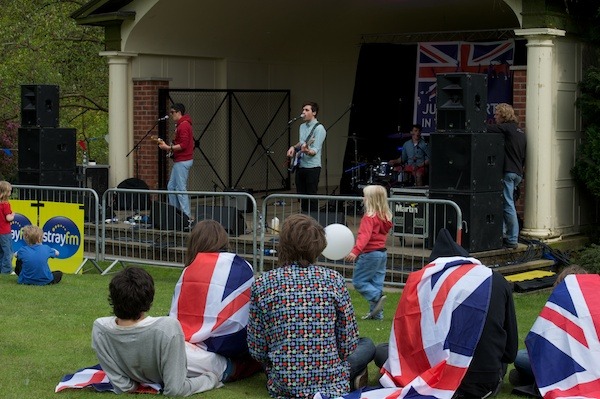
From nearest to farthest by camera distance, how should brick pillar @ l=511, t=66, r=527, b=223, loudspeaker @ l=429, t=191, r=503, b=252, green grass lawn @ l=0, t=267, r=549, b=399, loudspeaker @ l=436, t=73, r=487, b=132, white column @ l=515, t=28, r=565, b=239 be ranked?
green grass lawn @ l=0, t=267, r=549, b=399, loudspeaker @ l=429, t=191, r=503, b=252, loudspeaker @ l=436, t=73, r=487, b=132, white column @ l=515, t=28, r=565, b=239, brick pillar @ l=511, t=66, r=527, b=223

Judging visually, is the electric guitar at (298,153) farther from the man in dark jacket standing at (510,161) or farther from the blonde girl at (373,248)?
the blonde girl at (373,248)

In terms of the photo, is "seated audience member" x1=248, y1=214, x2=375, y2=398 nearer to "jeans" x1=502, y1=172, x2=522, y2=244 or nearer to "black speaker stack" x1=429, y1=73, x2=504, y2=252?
"black speaker stack" x1=429, y1=73, x2=504, y2=252

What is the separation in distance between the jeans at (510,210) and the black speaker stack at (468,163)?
15.4 inches

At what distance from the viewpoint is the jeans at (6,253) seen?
12.4 m

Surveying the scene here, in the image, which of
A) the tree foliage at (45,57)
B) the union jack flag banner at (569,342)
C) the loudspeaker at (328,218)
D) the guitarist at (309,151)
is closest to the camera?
the union jack flag banner at (569,342)

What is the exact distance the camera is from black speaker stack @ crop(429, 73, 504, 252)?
38.2 ft

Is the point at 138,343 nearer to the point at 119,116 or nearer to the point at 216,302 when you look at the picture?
the point at 216,302

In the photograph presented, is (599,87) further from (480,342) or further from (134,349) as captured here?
(134,349)

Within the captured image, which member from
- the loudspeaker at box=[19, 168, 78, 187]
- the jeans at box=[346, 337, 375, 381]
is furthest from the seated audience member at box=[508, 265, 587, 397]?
the loudspeaker at box=[19, 168, 78, 187]

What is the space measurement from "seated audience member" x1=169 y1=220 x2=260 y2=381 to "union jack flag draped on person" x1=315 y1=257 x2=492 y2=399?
35.0 inches

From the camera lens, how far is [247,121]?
61.6ft

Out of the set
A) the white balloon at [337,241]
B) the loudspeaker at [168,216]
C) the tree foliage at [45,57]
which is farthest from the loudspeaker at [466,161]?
the tree foliage at [45,57]

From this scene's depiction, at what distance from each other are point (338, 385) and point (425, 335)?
0.60m

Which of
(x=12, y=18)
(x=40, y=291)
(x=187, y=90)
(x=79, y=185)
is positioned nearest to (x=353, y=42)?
(x=187, y=90)
